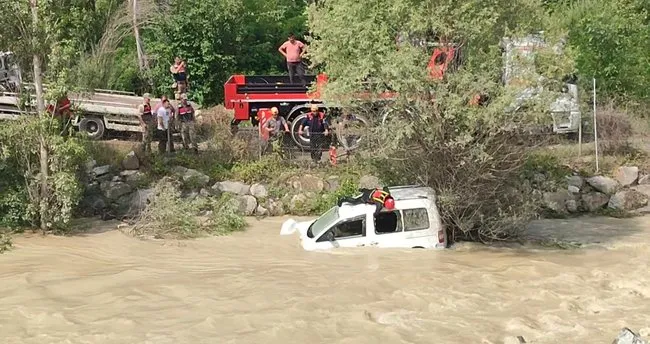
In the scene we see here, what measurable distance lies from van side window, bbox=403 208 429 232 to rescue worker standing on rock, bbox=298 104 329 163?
17.8ft

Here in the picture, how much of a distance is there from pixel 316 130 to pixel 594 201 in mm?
6769

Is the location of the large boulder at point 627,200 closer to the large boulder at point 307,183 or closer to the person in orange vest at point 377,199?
the large boulder at point 307,183

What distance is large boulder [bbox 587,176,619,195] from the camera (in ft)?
63.3

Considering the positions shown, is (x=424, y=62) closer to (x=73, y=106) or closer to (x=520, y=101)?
(x=520, y=101)

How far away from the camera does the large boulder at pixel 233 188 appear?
1883 cm

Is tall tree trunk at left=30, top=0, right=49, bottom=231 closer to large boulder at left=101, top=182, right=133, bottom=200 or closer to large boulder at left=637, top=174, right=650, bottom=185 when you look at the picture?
large boulder at left=101, top=182, right=133, bottom=200

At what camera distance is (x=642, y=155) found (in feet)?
67.8

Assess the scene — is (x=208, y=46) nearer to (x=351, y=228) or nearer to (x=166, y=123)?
(x=166, y=123)

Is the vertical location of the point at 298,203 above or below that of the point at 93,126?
below

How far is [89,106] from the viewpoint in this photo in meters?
20.1

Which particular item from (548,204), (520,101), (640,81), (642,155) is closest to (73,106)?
(520,101)

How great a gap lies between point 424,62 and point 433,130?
4.13 feet

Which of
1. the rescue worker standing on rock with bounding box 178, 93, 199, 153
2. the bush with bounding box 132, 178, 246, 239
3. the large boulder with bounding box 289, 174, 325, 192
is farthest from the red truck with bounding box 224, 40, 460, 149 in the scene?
the bush with bounding box 132, 178, 246, 239

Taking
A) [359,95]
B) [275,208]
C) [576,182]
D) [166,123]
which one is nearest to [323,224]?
[359,95]
